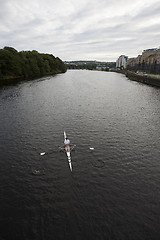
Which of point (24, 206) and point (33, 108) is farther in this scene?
point (33, 108)

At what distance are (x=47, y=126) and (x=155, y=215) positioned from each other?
28.4m

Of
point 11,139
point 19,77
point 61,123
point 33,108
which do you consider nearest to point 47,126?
point 61,123

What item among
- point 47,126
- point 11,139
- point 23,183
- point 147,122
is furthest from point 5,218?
point 147,122

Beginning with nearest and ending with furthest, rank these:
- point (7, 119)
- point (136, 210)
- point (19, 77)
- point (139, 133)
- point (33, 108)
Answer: point (136, 210) → point (139, 133) → point (7, 119) → point (33, 108) → point (19, 77)

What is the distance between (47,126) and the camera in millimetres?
38844

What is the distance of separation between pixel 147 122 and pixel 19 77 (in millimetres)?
115502

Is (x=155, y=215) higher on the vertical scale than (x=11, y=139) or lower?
lower

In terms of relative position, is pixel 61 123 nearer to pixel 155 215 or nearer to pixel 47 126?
pixel 47 126

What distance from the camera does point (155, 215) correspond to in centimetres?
1681

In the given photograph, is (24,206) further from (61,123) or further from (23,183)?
(61,123)

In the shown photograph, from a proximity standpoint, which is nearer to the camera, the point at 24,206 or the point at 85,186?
the point at 24,206

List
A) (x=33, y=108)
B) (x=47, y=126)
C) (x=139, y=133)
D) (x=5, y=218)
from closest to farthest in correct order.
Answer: (x=5, y=218)
(x=139, y=133)
(x=47, y=126)
(x=33, y=108)

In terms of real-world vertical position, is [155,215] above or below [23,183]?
below

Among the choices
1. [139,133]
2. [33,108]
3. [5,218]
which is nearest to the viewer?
[5,218]
